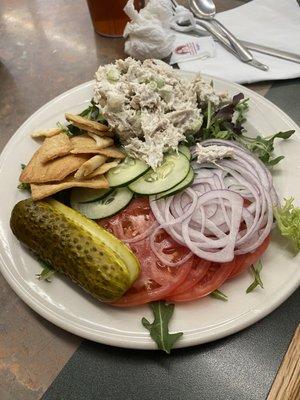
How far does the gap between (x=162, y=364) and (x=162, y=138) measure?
678 millimetres

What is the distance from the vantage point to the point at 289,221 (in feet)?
3.74

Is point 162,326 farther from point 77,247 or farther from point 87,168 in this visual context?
point 87,168

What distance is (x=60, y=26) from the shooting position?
2309 millimetres

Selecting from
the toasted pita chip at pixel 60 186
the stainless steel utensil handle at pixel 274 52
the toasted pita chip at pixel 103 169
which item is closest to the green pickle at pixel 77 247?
the toasted pita chip at pixel 60 186

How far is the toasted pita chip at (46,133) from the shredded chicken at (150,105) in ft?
0.62

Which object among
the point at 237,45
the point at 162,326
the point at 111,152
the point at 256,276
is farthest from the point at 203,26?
the point at 162,326

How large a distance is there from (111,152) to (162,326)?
0.58m

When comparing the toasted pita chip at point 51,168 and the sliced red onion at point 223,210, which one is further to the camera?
the toasted pita chip at point 51,168

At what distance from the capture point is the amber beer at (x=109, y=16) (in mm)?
1966

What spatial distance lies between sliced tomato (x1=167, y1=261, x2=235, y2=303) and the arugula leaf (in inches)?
1.2

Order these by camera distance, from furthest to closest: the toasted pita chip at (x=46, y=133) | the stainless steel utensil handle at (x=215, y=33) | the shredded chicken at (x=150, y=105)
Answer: the stainless steel utensil handle at (x=215, y=33), the toasted pita chip at (x=46, y=133), the shredded chicken at (x=150, y=105)

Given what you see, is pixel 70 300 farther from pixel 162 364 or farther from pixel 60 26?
pixel 60 26

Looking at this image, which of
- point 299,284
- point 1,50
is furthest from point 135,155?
point 1,50

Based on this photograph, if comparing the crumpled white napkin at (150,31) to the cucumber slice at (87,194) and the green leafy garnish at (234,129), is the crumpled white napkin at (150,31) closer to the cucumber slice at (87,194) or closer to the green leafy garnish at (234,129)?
the green leafy garnish at (234,129)
